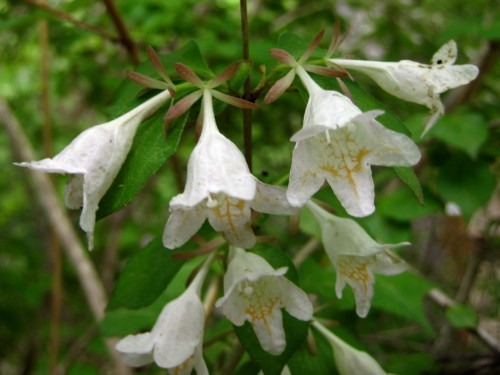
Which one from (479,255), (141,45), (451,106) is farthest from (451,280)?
(141,45)

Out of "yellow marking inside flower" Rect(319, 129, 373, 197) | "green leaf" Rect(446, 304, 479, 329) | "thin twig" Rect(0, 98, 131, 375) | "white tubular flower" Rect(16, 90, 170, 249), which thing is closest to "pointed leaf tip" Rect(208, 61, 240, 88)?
"white tubular flower" Rect(16, 90, 170, 249)

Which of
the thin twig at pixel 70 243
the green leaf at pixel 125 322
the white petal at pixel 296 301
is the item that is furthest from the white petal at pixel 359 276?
the thin twig at pixel 70 243

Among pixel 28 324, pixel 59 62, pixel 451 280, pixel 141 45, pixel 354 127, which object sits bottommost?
pixel 28 324

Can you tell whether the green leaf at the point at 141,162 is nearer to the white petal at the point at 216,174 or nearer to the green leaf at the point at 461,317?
the white petal at the point at 216,174

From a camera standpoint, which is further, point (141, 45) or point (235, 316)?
point (141, 45)

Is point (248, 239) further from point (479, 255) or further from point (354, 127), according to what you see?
point (479, 255)

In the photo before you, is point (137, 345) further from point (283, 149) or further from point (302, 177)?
point (283, 149)
